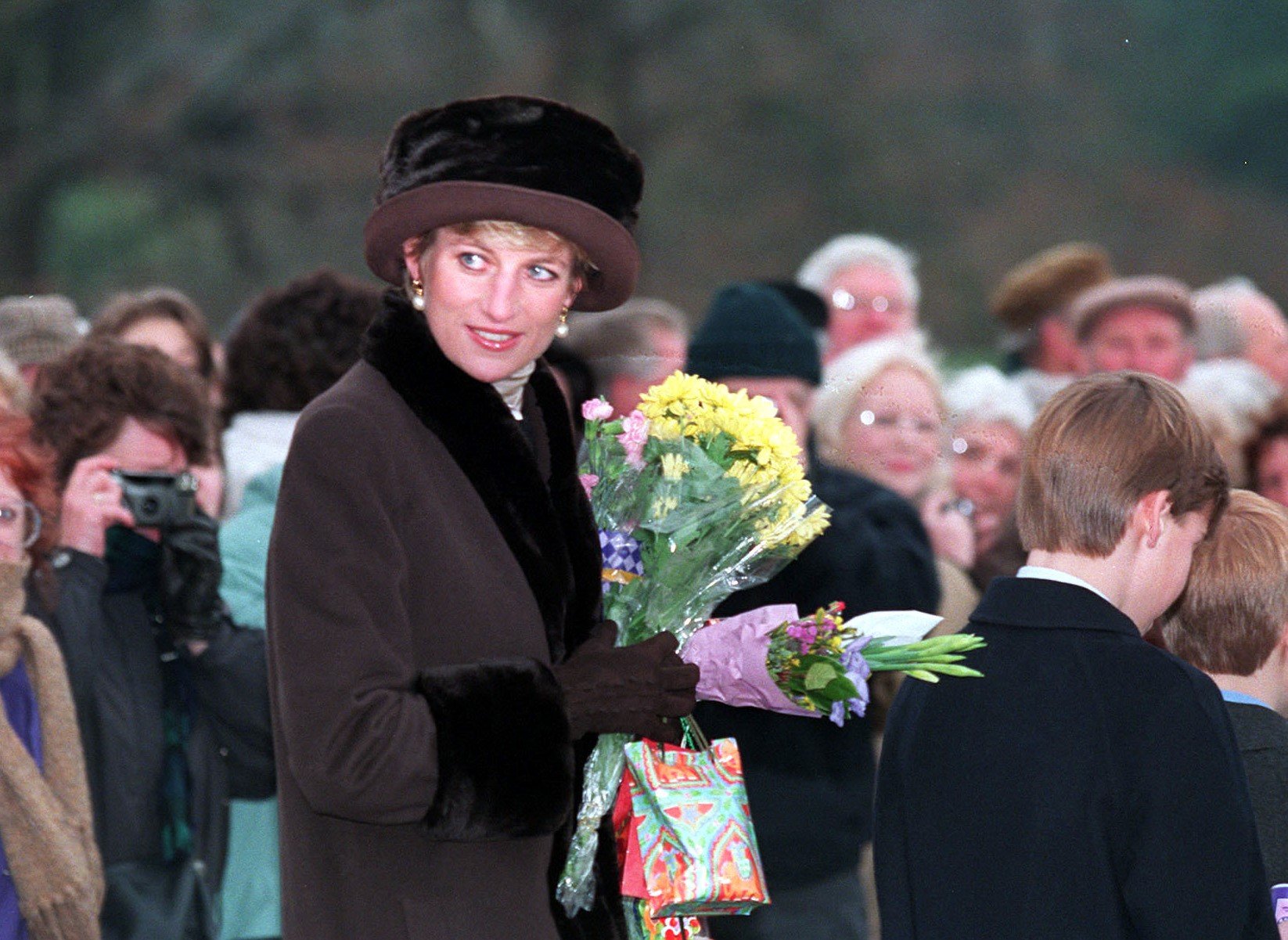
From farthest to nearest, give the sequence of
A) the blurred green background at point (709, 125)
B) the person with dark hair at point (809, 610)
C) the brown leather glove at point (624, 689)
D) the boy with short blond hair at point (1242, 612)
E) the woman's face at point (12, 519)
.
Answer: the blurred green background at point (709, 125) < the person with dark hair at point (809, 610) < the woman's face at point (12, 519) < the boy with short blond hair at point (1242, 612) < the brown leather glove at point (624, 689)

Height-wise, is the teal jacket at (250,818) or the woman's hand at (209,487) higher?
the woman's hand at (209,487)

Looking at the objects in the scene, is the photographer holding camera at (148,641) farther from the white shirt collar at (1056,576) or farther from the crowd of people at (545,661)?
the white shirt collar at (1056,576)

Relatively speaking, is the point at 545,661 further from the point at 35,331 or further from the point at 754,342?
the point at 35,331

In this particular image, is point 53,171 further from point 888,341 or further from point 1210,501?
point 1210,501

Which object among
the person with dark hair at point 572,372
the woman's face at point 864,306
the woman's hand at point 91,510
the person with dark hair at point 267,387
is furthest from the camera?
the woman's face at point 864,306

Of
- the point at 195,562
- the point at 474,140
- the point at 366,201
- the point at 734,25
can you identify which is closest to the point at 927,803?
the point at 474,140

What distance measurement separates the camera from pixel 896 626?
2.59 m

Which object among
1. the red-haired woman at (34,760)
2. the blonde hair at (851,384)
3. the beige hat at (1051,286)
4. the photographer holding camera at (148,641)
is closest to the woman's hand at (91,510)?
the photographer holding camera at (148,641)

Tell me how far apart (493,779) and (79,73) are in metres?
15.4

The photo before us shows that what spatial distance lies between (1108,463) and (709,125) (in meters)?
15.0

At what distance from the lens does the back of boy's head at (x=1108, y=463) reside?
252cm

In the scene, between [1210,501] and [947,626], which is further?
[947,626]

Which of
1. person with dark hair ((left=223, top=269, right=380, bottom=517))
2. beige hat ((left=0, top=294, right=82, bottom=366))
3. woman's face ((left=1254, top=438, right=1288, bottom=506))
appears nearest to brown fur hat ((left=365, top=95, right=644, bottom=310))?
person with dark hair ((left=223, top=269, right=380, bottom=517))

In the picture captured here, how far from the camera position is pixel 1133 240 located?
1722cm
